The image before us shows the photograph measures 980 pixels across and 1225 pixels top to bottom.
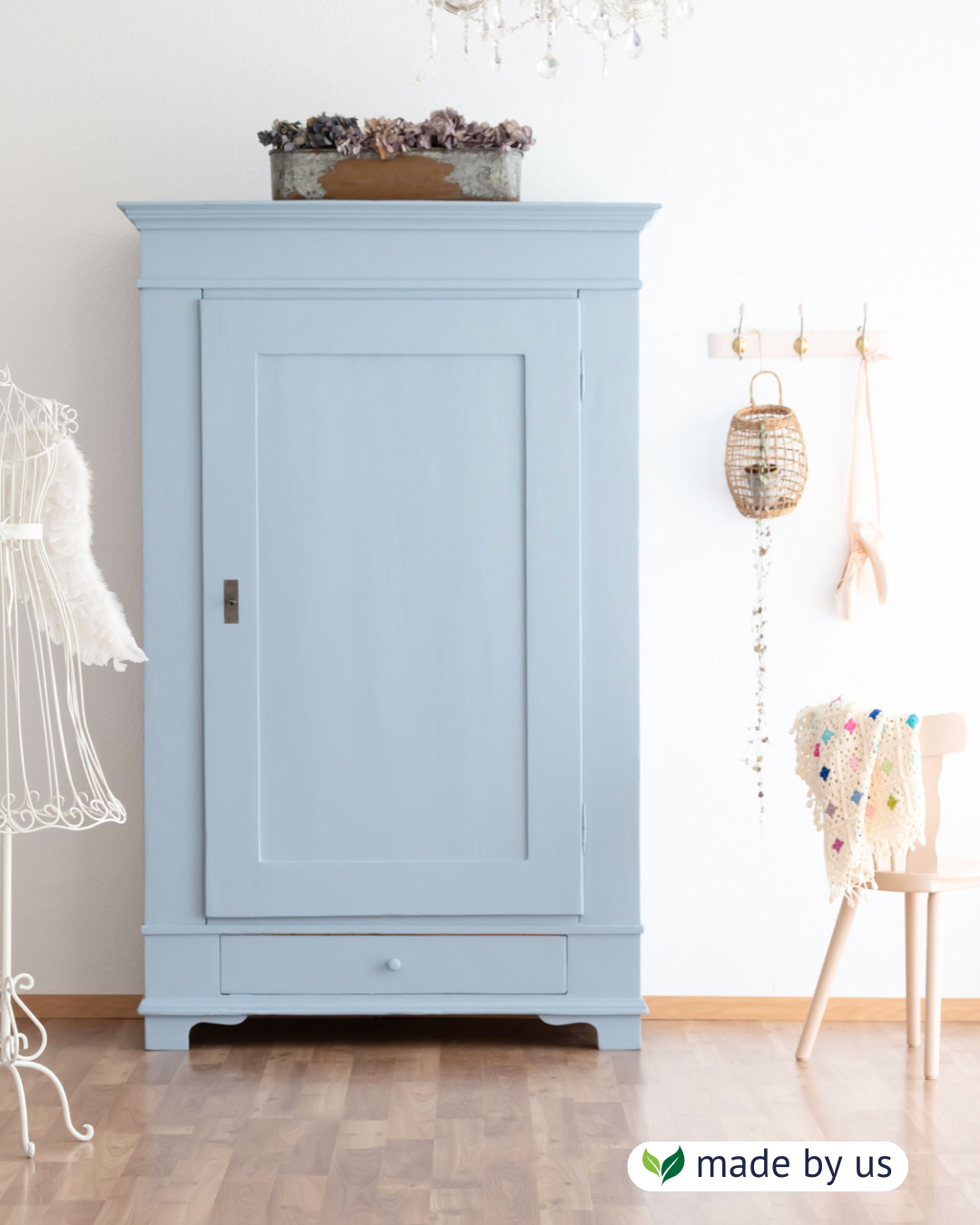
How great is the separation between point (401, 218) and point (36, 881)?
5.97 feet

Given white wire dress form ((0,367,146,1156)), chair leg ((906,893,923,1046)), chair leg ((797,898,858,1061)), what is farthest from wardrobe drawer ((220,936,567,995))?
chair leg ((906,893,923,1046))

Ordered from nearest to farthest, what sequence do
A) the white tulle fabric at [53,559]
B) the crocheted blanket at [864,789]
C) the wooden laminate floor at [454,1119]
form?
the wooden laminate floor at [454,1119] < the white tulle fabric at [53,559] < the crocheted blanket at [864,789]

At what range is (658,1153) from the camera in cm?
208

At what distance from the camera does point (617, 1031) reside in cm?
261

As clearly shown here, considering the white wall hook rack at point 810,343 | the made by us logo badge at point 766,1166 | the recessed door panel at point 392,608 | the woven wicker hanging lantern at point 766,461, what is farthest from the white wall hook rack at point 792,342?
the made by us logo badge at point 766,1166

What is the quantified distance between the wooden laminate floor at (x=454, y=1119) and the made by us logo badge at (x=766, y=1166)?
0.03 meters

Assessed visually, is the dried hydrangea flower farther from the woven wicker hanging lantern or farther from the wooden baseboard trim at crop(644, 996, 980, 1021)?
the wooden baseboard trim at crop(644, 996, 980, 1021)

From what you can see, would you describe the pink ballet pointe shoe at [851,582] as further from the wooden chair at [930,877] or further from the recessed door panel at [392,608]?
the recessed door panel at [392,608]

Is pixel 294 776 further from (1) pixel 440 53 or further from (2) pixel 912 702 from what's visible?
(1) pixel 440 53

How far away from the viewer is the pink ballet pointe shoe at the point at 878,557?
282 centimetres

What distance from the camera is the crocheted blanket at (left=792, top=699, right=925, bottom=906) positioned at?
2.39 m

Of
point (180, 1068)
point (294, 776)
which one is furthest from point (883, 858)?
point (180, 1068)

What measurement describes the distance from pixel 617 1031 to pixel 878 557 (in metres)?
1.25

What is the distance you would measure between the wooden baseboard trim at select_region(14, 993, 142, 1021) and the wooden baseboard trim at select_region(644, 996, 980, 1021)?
1.28 metres
